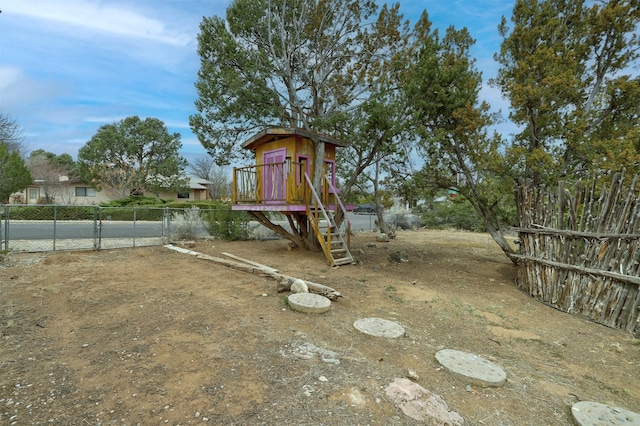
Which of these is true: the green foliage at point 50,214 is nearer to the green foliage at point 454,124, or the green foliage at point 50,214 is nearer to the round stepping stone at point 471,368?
the green foliage at point 454,124

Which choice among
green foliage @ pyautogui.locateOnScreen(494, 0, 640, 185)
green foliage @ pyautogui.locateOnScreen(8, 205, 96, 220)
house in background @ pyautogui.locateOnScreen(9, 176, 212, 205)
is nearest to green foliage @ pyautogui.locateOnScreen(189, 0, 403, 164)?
green foliage @ pyautogui.locateOnScreen(494, 0, 640, 185)

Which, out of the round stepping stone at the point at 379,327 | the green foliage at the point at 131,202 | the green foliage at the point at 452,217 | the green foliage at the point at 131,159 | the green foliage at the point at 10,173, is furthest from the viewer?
the green foliage at the point at 131,159

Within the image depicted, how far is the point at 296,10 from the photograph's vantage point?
1030 cm

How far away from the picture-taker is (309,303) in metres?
4.82

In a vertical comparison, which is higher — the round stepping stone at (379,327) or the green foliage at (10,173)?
the green foliage at (10,173)

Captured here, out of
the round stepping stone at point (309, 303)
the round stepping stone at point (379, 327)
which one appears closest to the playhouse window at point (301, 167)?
the round stepping stone at point (309, 303)

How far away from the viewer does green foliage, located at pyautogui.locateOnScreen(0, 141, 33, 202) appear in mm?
20406

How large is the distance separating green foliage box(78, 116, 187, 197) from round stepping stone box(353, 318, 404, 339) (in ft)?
97.8

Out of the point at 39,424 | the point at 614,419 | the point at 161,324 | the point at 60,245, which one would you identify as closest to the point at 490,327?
the point at 614,419

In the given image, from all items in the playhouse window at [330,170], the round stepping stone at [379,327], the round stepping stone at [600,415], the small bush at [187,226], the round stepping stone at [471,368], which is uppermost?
the playhouse window at [330,170]

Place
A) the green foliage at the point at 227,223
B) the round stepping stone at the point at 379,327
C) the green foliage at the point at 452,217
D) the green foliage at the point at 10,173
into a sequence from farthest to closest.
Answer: the green foliage at the point at 452,217 → the green foliage at the point at 10,173 → the green foliage at the point at 227,223 → the round stepping stone at the point at 379,327

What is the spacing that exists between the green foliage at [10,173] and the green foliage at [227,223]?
16.8 meters

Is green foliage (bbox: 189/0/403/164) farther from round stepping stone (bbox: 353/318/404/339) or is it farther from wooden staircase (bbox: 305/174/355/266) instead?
round stepping stone (bbox: 353/318/404/339)

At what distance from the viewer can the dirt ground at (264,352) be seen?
8.30 ft
